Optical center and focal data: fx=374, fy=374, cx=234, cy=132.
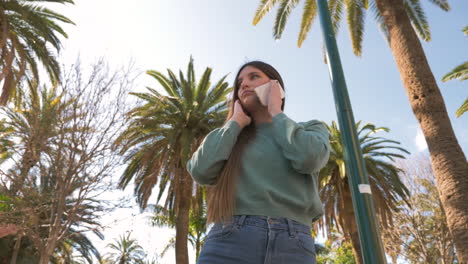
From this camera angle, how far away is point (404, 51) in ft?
26.9

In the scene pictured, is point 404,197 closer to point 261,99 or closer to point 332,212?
point 332,212

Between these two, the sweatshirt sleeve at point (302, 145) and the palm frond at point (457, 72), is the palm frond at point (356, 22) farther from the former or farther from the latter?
the sweatshirt sleeve at point (302, 145)

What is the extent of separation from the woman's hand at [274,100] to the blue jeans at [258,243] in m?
0.65

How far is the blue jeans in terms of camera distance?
1536 millimetres

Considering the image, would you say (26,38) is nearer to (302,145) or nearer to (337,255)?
(302,145)

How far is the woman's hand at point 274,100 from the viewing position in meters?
2.05

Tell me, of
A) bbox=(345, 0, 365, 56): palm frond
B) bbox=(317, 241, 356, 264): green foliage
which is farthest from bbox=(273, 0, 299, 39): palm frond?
bbox=(317, 241, 356, 264): green foliage

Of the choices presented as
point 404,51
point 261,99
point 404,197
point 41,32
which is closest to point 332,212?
point 404,197

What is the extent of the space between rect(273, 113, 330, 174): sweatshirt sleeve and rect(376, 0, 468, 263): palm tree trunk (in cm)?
604

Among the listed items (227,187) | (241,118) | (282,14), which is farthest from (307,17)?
(227,187)

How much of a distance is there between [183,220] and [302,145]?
47.2ft

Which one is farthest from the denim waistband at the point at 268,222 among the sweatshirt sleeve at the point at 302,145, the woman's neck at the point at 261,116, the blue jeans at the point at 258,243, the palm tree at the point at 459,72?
the palm tree at the point at 459,72

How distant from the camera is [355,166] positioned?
3.03 m

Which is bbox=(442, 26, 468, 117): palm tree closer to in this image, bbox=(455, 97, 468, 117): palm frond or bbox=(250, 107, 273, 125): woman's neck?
bbox=(455, 97, 468, 117): palm frond
